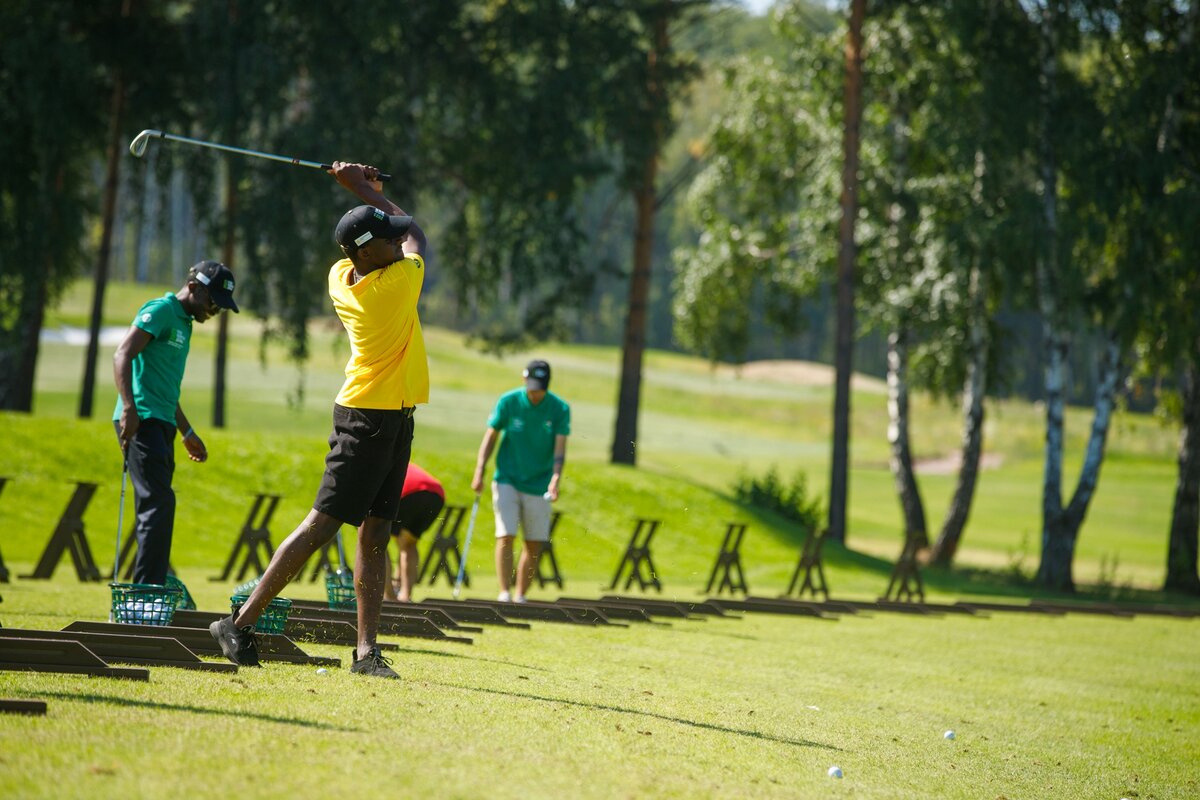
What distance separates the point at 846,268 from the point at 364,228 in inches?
835

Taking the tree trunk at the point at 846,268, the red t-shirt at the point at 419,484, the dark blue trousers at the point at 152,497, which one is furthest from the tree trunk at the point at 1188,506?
the dark blue trousers at the point at 152,497

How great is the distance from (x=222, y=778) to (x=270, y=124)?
2442cm

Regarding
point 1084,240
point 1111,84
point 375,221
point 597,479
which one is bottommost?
point 597,479

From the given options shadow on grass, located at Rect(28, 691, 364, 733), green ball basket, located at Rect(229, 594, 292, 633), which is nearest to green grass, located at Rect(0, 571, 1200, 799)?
shadow on grass, located at Rect(28, 691, 364, 733)

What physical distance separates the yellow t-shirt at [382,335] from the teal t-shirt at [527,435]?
583 centimetres

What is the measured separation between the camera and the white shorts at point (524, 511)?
1362cm

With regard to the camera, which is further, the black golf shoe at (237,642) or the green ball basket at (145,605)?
the green ball basket at (145,605)

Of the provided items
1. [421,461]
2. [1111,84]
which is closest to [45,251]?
[421,461]

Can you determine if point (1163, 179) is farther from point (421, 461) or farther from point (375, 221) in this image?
point (375, 221)

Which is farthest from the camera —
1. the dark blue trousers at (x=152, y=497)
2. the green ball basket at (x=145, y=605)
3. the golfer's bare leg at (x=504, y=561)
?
the golfer's bare leg at (x=504, y=561)

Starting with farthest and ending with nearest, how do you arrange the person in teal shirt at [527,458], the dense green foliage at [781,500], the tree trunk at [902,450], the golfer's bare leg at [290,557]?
the tree trunk at [902,450] < the dense green foliage at [781,500] < the person in teal shirt at [527,458] < the golfer's bare leg at [290,557]

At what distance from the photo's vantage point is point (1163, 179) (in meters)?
25.5

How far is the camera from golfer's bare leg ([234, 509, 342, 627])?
24.7 ft

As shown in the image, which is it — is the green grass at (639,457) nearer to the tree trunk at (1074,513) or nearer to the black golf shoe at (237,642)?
the tree trunk at (1074,513)
